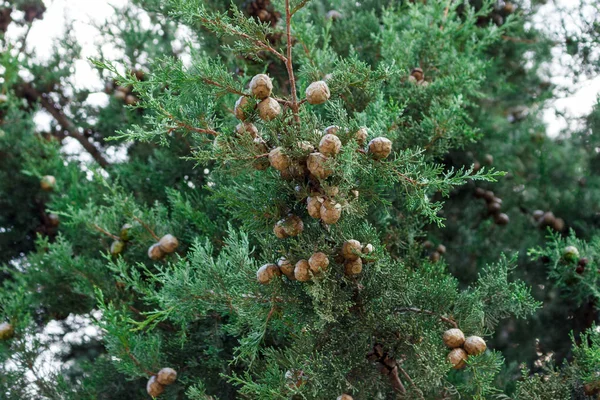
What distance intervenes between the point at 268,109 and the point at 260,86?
0.05 meters

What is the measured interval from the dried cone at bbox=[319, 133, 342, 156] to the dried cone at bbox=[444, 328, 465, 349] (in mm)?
563

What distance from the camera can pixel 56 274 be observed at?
2.68 meters

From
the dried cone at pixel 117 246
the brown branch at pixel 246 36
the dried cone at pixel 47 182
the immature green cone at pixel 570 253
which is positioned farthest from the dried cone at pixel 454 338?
the dried cone at pixel 47 182

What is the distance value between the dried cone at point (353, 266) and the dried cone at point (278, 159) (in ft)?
0.98

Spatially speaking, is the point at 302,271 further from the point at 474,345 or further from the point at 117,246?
the point at 117,246

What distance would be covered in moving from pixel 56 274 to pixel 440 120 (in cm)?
170

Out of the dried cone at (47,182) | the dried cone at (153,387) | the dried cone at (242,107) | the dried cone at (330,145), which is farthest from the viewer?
the dried cone at (47,182)

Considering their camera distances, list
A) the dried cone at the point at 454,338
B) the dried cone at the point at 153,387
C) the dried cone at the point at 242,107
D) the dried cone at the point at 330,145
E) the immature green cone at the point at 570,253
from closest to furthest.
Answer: the dried cone at the point at 330,145
the dried cone at the point at 242,107
the dried cone at the point at 454,338
the dried cone at the point at 153,387
the immature green cone at the point at 570,253

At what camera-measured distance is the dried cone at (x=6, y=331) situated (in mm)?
2396

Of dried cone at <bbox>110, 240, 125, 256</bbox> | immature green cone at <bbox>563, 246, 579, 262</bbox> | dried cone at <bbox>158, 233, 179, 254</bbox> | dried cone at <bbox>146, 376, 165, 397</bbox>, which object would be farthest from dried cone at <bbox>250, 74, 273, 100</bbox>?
immature green cone at <bbox>563, 246, 579, 262</bbox>

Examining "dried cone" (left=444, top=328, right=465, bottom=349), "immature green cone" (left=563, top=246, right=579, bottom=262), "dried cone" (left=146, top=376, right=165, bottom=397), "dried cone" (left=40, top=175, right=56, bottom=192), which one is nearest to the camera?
"dried cone" (left=444, top=328, right=465, bottom=349)

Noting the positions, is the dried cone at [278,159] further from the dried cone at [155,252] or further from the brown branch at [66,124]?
the brown branch at [66,124]

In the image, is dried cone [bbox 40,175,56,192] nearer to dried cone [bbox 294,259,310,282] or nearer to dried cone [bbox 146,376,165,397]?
dried cone [bbox 146,376,165,397]

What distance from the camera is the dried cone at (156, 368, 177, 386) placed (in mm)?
1995
